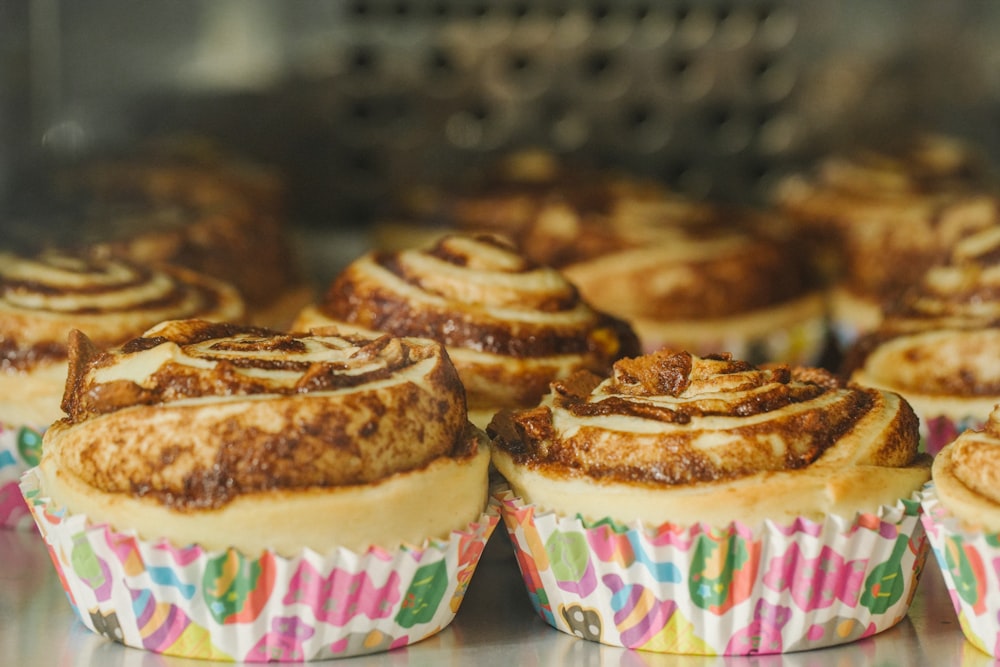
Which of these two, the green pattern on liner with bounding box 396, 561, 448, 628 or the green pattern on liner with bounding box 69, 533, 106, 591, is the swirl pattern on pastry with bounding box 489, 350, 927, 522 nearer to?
the green pattern on liner with bounding box 396, 561, 448, 628

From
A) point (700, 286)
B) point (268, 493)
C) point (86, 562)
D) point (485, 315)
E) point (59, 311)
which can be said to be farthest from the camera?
point (700, 286)

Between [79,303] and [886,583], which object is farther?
[79,303]

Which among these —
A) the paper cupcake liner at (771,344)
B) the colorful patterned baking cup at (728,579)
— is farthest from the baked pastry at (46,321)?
the paper cupcake liner at (771,344)

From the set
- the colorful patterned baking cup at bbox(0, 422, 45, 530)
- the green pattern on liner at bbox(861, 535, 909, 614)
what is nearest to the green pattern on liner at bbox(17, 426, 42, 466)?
the colorful patterned baking cup at bbox(0, 422, 45, 530)

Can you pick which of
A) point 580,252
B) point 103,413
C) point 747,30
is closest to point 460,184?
point 580,252

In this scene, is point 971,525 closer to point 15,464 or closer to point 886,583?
point 886,583

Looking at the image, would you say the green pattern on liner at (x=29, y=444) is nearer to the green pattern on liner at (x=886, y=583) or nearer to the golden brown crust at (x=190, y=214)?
the golden brown crust at (x=190, y=214)

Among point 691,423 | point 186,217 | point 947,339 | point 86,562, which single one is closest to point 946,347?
point 947,339
